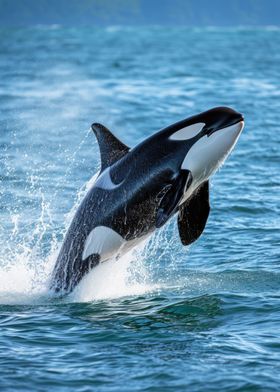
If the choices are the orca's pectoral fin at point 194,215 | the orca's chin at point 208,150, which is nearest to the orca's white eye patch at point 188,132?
the orca's chin at point 208,150

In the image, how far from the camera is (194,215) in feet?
37.0

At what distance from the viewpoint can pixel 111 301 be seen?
38.2ft

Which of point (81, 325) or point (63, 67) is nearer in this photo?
point (81, 325)

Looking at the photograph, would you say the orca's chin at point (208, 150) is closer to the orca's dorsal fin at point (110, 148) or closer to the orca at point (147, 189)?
the orca at point (147, 189)

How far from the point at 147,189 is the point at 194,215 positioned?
768 millimetres

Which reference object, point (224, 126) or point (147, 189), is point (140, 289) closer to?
point (147, 189)

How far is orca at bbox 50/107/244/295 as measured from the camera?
10.7 meters

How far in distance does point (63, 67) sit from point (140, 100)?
20.0 metres

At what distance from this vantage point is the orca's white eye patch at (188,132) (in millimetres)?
10711

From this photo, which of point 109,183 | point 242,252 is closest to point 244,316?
point 109,183

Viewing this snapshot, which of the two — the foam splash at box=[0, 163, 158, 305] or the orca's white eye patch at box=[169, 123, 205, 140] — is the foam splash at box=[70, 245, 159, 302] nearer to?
the foam splash at box=[0, 163, 158, 305]

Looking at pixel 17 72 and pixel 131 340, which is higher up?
pixel 17 72

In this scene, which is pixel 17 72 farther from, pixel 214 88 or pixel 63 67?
pixel 214 88

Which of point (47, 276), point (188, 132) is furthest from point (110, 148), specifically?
point (47, 276)
